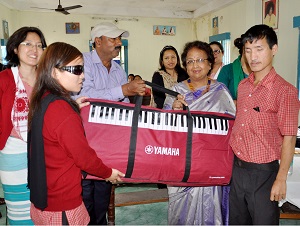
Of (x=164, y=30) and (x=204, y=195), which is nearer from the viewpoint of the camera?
(x=204, y=195)

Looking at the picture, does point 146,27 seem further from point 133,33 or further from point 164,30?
point 164,30

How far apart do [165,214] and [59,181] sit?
179cm

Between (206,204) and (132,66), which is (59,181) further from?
(132,66)

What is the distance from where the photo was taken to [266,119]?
4.60ft

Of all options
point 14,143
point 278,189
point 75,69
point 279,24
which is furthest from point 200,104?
point 279,24

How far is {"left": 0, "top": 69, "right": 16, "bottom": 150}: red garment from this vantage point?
1.56 meters

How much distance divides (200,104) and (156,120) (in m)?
0.43

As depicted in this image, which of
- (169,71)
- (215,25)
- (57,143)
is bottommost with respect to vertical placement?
(57,143)

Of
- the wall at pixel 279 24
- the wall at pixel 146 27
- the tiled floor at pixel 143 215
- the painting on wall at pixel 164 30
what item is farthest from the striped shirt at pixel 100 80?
the painting on wall at pixel 164 30

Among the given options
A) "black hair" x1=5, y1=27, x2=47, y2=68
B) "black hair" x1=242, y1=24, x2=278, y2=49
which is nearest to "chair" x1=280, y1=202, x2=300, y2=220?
"black hair" x1=242, y1=24, x2=278, y2=49

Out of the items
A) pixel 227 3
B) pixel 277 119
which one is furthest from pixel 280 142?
pixel 227 3

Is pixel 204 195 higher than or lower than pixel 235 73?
lower

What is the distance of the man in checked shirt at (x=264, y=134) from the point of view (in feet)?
4.40

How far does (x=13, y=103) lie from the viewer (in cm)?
158
